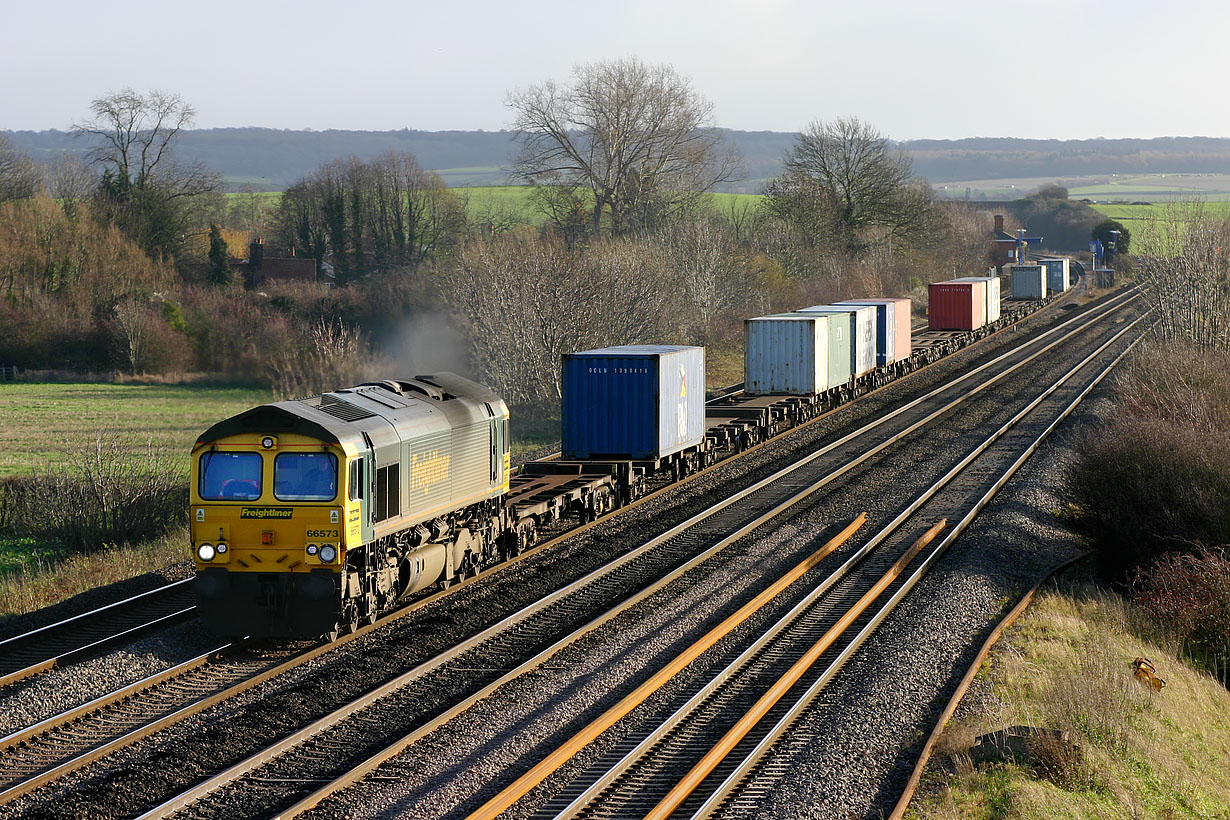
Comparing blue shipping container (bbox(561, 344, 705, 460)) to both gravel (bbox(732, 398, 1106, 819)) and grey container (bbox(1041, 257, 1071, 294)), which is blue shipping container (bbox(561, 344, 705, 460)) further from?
grey container (bbox(1041, 257, 1071, 294))

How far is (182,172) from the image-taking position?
83.1m

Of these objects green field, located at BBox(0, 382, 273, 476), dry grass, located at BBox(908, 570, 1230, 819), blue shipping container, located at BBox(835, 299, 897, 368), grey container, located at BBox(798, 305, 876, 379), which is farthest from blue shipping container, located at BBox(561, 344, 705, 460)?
blue shipping container, located at BBox(835, 299, 897, 368)

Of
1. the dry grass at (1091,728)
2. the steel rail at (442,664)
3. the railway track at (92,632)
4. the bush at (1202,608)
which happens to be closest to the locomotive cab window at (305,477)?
the steel rail at (442,664)

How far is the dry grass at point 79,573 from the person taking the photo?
1978cm

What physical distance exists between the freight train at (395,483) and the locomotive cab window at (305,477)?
0.02 metres

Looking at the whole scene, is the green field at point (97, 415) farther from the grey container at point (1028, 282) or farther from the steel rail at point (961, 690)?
the grey container at point (1028, 282)

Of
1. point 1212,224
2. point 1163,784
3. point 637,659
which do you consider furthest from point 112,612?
point 1212,224

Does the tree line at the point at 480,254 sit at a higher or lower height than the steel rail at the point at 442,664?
higher

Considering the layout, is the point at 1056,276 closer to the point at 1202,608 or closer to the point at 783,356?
the point at 783,356

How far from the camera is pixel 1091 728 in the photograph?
14.4m

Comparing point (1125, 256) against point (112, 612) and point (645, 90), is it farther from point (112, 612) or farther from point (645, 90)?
point (112, 612)

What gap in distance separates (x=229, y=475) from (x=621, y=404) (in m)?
11.6

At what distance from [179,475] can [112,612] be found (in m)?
15.7

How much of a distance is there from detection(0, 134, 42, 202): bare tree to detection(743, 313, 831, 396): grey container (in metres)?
57.7
